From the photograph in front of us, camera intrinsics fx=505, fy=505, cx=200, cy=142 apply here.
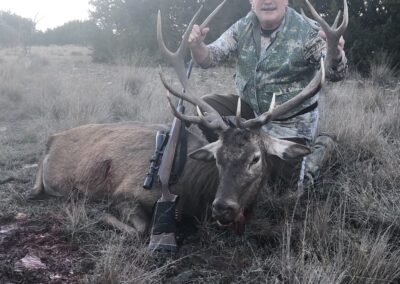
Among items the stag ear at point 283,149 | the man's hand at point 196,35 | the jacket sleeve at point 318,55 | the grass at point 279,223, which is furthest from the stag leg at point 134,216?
the jacket sleeve at point 318,55

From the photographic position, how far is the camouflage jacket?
13.9 ft

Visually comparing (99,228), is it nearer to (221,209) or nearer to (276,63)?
(221,209)

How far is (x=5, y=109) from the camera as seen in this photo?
8305mm

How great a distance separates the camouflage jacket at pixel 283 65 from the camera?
4234 mm

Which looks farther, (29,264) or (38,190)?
(38,190)

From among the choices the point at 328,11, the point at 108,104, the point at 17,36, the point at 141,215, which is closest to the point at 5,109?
the point at 108,104

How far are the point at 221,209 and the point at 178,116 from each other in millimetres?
854

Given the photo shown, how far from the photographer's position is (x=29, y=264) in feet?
9.88

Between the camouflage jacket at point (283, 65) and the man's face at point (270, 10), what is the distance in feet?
0.27

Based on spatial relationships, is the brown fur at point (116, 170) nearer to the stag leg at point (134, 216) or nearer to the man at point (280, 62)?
the stag leg at point (134, 216)

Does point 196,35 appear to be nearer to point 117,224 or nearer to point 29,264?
point 117,224

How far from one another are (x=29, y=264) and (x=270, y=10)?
2729 millimetres

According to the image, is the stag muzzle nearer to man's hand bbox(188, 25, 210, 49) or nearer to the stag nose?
the stag nose

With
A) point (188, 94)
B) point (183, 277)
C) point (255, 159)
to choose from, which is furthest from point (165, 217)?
Answer: point (188, 94)
